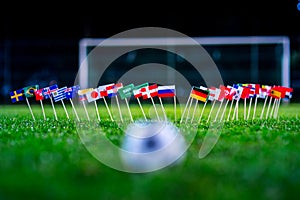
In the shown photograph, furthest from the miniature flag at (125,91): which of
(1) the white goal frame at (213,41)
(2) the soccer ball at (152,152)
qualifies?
(1) the white goal frame at (213,41)

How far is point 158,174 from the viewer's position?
12.7ft

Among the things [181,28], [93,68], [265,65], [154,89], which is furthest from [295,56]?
[154,89]

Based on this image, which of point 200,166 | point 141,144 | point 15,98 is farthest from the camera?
point 15,98

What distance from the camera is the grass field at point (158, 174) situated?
3.24 m

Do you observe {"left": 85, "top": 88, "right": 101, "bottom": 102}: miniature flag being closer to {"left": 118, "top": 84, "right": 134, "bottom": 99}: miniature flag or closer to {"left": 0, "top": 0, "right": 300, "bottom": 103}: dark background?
{"left": 118, "top": 84, "right": 134, "bottom": 99}: miniature flag

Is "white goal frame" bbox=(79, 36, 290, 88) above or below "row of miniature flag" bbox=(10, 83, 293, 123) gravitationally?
above

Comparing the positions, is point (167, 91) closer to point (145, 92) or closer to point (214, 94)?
point (145, 92)

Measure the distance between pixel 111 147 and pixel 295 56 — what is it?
1704 cm

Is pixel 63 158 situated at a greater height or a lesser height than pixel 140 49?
lesser

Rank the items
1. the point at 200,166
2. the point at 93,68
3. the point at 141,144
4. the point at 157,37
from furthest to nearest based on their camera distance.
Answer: the point at 157,37 < the point at 93,68 < the point at 141,144 < the point at 200,166

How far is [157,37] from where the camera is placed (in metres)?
22.0

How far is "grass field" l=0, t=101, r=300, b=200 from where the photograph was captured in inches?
128

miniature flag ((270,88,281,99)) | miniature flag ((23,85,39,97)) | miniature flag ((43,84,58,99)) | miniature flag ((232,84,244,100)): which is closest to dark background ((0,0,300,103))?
miniature flag ((23,85,39,97))

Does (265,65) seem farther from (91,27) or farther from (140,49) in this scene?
(91,27)
